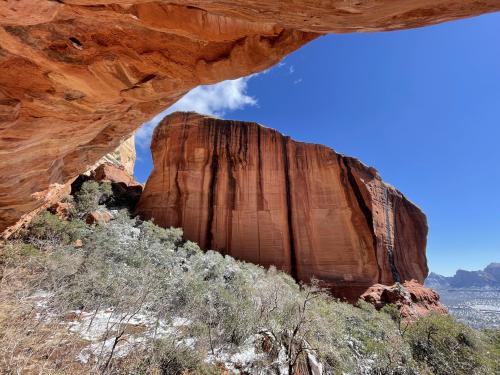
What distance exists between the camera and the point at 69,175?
8.38 metres

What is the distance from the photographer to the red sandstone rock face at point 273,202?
20.9 metres

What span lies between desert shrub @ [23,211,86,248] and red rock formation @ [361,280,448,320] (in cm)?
1785

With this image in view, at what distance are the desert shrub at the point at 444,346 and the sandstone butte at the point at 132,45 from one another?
15053mm

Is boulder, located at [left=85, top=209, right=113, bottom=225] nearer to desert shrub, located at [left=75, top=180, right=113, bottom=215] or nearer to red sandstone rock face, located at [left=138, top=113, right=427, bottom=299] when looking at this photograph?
desert shrub, located at [left=75, top=180, right=113, bottom=215]

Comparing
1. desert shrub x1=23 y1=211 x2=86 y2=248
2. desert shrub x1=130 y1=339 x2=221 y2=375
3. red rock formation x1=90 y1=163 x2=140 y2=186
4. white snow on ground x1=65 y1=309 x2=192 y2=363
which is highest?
red rock formation x1=90 y1=163 x2=140 y2=186

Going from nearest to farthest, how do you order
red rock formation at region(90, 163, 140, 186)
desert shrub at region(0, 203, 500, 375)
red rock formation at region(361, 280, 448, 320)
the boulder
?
desert shrub at region(0, 203, 500, 375), the boulder, red rock formation at region(361, 280, 448, 320), red rock formation at region(90, 163, 140, 186)

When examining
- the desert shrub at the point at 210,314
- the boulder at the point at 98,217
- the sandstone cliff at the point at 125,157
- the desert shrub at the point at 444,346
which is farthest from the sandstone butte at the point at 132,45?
the sandstone cliff at the point at 125,157

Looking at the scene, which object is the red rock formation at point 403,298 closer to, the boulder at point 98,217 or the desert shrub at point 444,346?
the desert shrub at point 444,346

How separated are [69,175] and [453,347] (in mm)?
18264

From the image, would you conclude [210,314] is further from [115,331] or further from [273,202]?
[273,202]

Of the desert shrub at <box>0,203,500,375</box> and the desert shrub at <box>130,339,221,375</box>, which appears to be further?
the desert shrub at <box>0,203,500,375</box>

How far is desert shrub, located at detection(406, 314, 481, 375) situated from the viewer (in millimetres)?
→ 12734

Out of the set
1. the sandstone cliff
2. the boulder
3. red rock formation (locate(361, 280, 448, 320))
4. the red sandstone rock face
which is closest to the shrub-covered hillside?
the boulder

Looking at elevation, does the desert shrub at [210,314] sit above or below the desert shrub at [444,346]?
above
